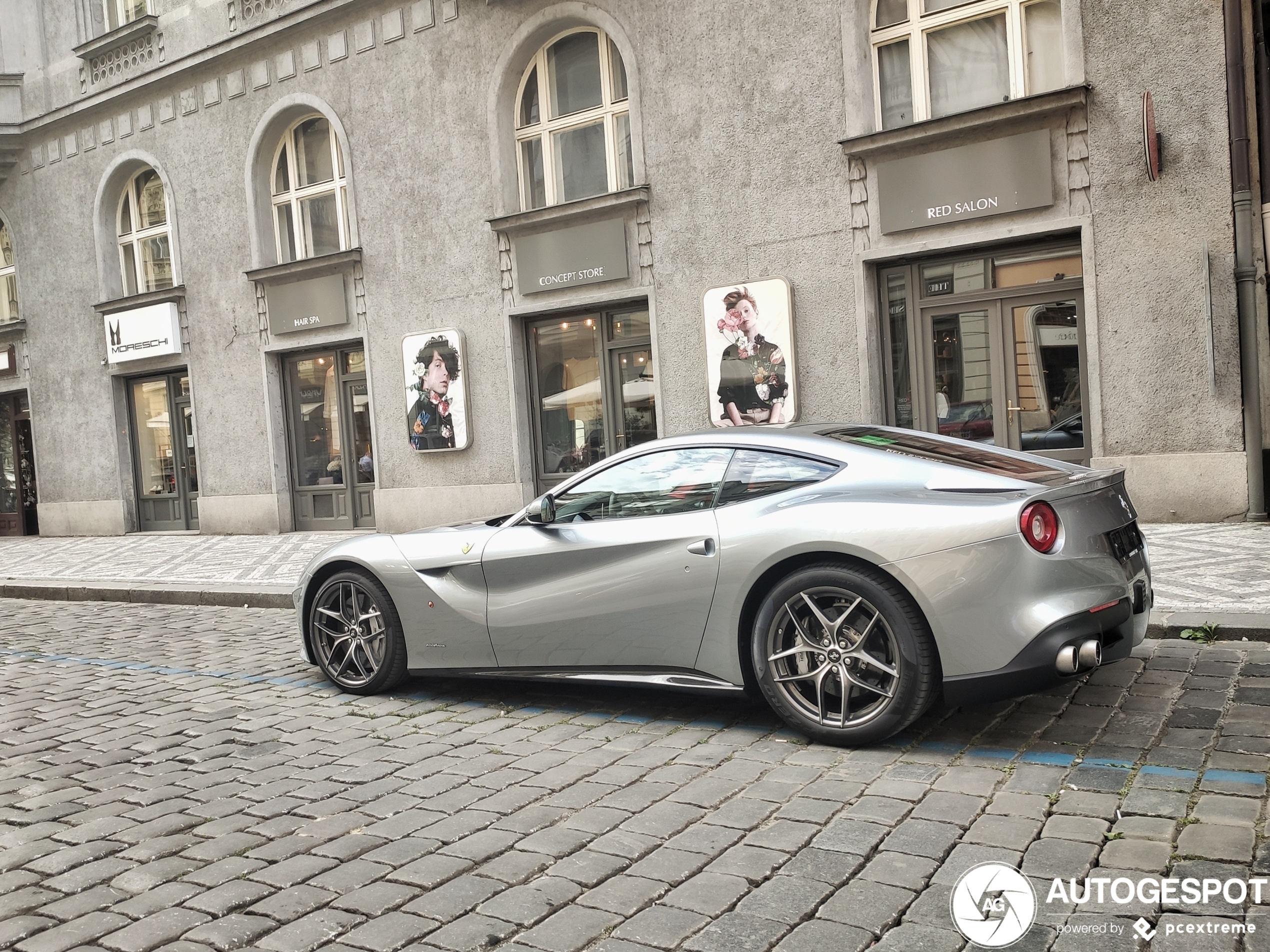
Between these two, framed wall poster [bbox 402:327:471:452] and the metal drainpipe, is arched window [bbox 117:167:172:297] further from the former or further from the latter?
the metal drainpipe

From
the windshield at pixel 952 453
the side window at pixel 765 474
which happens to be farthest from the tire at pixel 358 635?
the windshield at pixel 952 453

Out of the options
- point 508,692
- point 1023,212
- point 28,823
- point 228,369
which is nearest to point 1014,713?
point 508,692

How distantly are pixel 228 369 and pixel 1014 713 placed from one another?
15041 mm

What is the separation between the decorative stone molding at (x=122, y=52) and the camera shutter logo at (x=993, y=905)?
722 inches

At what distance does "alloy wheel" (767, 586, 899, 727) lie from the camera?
4.17m

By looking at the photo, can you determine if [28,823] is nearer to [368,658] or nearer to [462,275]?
[368,658]

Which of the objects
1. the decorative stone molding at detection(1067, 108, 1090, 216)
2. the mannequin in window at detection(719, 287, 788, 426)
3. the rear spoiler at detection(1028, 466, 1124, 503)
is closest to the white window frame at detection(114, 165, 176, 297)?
the mannequin in window at detection(719, 287, 788, 426)

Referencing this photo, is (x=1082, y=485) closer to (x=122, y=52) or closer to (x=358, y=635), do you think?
(x=358, y=635)

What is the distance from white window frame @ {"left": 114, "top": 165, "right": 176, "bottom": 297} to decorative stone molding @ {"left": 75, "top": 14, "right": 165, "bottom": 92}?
1.61 m

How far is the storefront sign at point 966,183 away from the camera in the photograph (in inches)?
411

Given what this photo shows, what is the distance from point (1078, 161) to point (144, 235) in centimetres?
1506

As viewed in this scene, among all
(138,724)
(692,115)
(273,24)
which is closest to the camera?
(138,724)

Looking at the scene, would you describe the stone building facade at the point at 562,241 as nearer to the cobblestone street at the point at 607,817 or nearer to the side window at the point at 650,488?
the cobblestone street at the point at 607,817

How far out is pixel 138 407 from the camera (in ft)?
62.2
